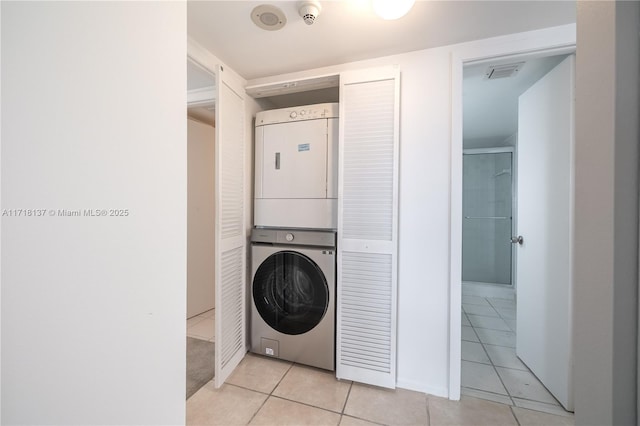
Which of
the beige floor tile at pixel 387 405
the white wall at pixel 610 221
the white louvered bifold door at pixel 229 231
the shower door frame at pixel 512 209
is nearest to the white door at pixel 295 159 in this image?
the white louvered bifold door at pixel 229 231

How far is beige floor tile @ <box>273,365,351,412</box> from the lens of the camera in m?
1.54

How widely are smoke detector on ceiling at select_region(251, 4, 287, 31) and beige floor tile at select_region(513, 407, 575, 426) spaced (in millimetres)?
2670

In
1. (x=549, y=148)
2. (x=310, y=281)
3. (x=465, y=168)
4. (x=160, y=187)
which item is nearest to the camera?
(x=160, y=187)

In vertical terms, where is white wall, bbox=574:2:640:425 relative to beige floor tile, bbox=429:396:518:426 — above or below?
above

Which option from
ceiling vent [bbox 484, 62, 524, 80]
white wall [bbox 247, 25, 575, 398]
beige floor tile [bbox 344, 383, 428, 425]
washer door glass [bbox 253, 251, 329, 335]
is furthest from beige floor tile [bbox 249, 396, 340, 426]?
ceiling vent [bbox 484, 62, 524, 80]

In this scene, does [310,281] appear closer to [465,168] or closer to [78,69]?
[78,69]

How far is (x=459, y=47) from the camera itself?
1563 millimetres

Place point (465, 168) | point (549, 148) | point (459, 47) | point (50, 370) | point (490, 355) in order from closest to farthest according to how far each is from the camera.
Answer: point (50, 370)
point (459, 47)
point (549, 148)
point (490, 355)
point (465, 168)

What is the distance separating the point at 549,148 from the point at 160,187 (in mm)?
2272

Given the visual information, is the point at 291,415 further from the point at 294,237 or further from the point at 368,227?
the point at 368,227

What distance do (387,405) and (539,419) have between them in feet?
2.87

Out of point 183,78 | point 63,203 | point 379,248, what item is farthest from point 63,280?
point 379,248

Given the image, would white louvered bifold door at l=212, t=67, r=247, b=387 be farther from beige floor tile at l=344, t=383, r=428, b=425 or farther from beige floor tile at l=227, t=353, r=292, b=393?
beige floor tile at l=344, t=383, r=428, b=425

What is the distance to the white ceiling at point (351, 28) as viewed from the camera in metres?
1.27
